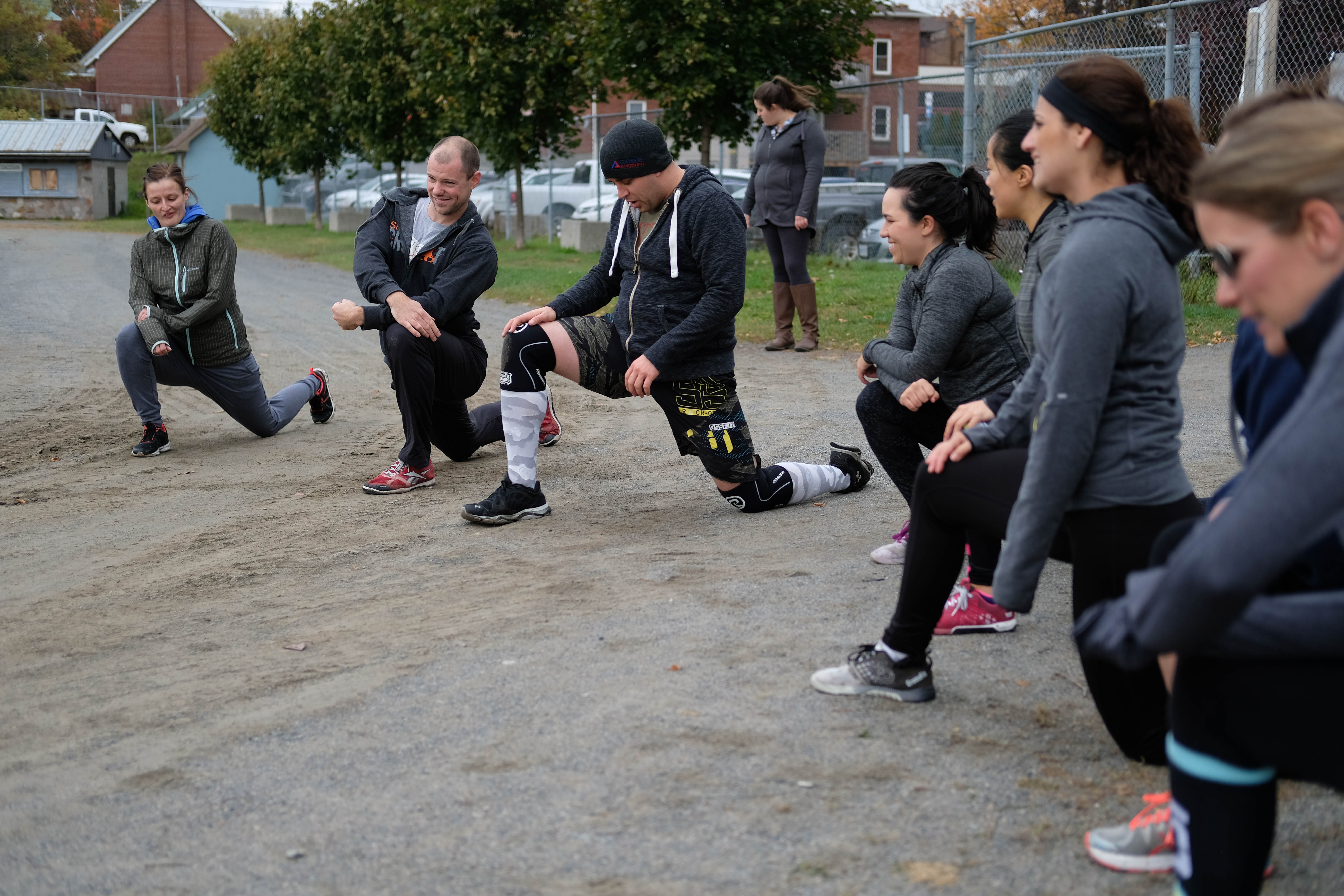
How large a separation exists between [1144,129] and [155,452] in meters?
6.25

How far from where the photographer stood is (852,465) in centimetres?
586

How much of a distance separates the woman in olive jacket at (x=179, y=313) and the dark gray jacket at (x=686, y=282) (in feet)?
9.93

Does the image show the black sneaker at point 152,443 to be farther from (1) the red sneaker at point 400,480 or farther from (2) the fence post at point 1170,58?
(2) the fence post at point 1170,58

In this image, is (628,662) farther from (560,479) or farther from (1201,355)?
(1201,355)

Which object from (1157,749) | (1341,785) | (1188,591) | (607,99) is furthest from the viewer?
(607,99)

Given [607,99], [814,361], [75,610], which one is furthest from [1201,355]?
[607,99]

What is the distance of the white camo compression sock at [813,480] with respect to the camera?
5617 millimetres

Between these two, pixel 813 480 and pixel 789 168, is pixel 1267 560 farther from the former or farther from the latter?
pixel 789 168

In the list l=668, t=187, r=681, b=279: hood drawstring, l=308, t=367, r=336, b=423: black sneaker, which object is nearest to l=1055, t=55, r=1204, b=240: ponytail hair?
l=668, t=187, r=681, b=279: hood drawstring

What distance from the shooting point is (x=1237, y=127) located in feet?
6.48

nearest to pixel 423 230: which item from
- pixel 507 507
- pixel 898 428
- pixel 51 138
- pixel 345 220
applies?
pixel 507 507

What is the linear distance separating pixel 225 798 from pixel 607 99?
1756 cm

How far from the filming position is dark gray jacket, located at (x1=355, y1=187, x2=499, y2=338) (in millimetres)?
6227

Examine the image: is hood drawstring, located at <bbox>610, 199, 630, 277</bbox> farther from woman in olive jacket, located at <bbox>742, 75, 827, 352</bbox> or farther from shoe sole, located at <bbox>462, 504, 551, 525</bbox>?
woman in olive jacket, located at <bbox>742, 75, 827, 352</bbox>
